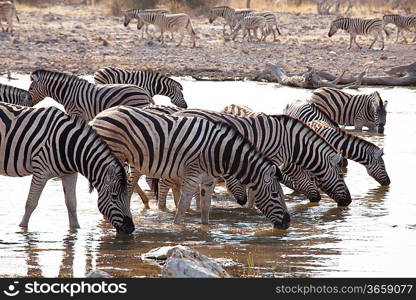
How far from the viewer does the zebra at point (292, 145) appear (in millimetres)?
9703

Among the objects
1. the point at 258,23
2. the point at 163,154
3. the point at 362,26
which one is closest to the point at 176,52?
the point at 258,23

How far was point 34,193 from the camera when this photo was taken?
848 cm

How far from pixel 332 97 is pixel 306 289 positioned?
27.6ft

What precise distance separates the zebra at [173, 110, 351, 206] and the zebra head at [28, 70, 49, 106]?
3348 mm

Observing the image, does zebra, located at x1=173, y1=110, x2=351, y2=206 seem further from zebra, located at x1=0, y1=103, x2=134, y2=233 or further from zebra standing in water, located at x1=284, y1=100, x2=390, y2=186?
zebra, located at x1=0, y1=103, x2=134, y2=233

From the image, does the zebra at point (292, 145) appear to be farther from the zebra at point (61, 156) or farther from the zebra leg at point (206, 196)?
the zebra at point (61, 156)

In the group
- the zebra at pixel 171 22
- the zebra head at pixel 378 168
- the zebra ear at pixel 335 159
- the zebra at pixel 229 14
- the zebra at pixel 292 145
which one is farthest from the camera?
the zebra at pixel 229 14

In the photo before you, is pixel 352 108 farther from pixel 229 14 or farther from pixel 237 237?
pixel 229 14

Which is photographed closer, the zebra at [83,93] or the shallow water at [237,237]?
the shallow water at [237,237]

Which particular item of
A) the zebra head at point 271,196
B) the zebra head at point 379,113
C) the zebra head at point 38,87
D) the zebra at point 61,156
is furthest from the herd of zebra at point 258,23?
the zebra at point 61,156

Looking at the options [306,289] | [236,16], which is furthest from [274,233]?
[236,16]

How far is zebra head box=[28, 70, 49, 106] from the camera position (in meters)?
12.3

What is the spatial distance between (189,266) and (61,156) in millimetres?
2361

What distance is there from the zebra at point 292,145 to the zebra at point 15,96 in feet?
10.2
